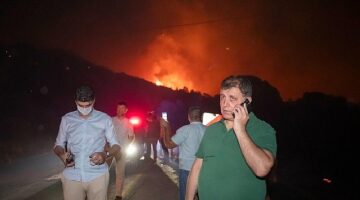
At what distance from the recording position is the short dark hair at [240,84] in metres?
3.00

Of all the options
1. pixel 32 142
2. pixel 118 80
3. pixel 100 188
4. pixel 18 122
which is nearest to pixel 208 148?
pixel 100 188

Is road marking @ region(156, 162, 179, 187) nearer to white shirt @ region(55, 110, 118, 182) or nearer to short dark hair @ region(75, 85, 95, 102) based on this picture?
white shirt @ region(55, 110, 118, 182)

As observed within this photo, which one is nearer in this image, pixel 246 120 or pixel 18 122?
pixel 246 120

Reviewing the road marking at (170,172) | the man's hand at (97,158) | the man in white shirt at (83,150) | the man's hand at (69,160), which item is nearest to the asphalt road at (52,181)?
the road marking at (170,172)

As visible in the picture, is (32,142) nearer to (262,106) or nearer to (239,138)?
(239,138)

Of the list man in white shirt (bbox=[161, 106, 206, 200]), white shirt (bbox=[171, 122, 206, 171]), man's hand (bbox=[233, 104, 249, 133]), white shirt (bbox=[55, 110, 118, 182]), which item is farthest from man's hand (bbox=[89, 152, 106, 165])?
man's hand (bbox=[233, 104, 249, 133])

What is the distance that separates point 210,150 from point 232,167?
0.26m

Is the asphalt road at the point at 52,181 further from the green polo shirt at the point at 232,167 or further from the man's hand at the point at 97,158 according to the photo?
the green polo shirt at the point at 232,167

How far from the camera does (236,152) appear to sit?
9.50 feet

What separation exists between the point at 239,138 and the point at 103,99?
161 ft

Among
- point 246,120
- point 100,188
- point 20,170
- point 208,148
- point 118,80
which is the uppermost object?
point 118,80

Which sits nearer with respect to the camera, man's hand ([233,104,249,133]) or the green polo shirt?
man's hand ([233,104,249,133])

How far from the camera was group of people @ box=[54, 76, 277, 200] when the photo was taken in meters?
2.81

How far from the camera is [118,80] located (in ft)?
200
